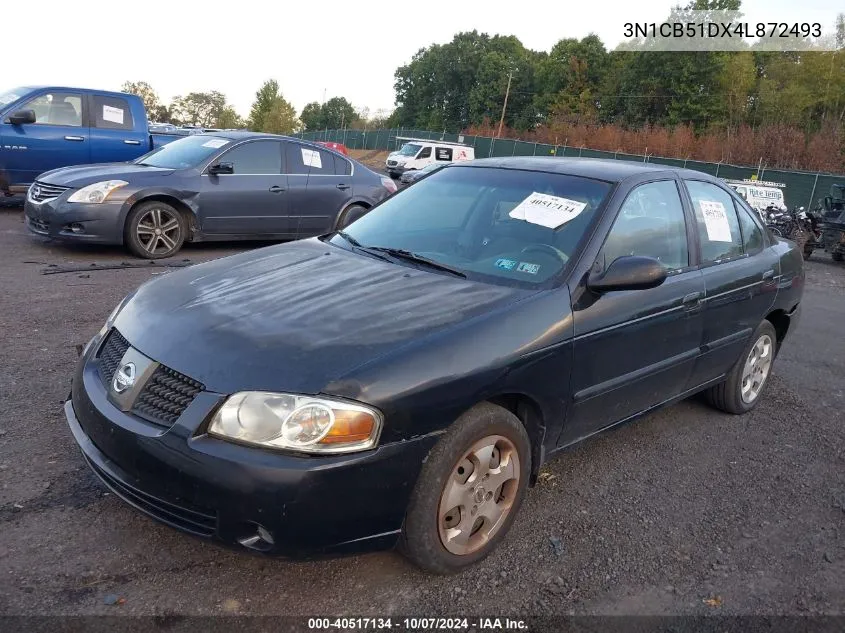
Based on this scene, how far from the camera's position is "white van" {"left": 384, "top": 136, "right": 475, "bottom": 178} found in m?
31.8

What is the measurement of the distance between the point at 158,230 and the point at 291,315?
19.7 ft

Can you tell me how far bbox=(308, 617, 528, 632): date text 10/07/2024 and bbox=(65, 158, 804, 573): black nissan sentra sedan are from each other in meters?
0.22

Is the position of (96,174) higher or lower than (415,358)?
higher

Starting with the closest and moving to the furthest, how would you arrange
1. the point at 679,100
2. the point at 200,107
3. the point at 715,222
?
the point at 715,222, the point at 679,100, the point at 200,107

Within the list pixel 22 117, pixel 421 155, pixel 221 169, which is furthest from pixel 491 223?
pixel 421 155

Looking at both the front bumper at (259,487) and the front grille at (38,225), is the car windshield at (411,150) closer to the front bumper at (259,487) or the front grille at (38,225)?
the front grille at (38,225)

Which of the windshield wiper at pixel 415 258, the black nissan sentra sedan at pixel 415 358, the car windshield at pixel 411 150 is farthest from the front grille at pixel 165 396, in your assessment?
the car windshield at pixel 411 150

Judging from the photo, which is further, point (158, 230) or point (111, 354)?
point (158, 230)

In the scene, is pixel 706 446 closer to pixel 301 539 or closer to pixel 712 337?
pixel 712 337

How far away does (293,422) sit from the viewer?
2381 millimetres

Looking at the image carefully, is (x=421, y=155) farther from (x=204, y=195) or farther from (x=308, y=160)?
(x=204, y=195)

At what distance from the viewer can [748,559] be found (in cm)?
315

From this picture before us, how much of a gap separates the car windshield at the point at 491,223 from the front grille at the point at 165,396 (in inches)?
54.2

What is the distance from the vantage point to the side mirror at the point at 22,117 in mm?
10062
